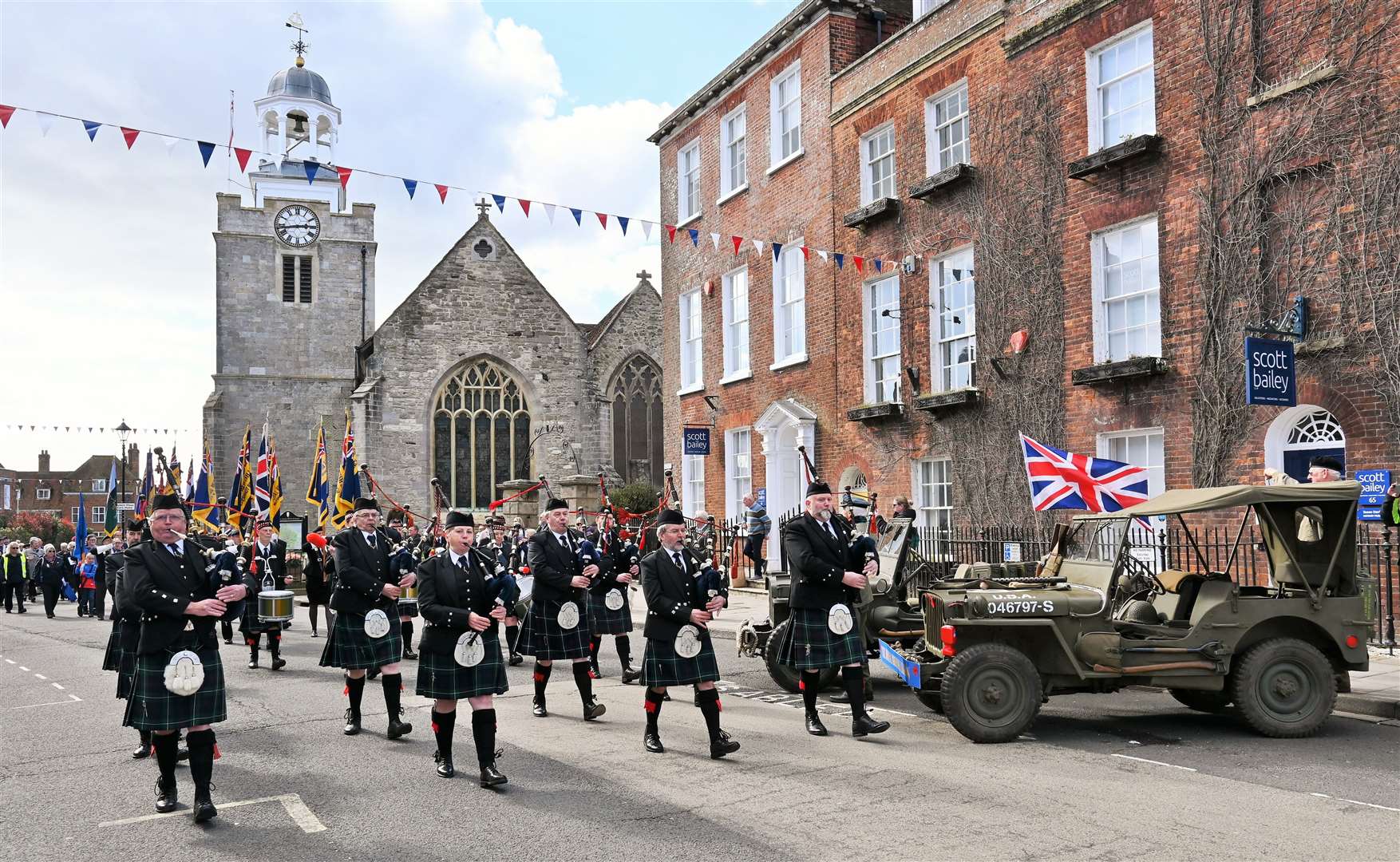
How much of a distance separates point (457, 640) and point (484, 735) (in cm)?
67

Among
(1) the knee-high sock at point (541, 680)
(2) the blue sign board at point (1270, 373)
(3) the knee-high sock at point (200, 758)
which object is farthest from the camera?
(2) the blue sign board at point (1270, 373)

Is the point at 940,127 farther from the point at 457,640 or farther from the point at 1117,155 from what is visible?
the point at 457,640

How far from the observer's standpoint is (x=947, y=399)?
16938mm

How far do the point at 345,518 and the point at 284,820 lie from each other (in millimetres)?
13447

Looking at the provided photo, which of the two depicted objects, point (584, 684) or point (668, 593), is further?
point (584, 684)

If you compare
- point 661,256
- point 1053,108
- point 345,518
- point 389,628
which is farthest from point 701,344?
point 389,628

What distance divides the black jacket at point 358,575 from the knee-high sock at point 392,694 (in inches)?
24.2

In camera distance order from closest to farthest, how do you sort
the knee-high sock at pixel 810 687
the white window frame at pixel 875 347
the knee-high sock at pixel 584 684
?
the knee-high sock at pixel 810 687 < the knee-high sock at pixel 584 684 < the white window frame at pixel 875 347

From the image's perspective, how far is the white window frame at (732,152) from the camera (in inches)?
901

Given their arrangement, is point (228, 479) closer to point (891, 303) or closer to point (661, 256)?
point (661, 256)

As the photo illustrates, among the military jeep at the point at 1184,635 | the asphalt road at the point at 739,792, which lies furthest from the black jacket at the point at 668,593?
the military jeep at the point at 1184,635

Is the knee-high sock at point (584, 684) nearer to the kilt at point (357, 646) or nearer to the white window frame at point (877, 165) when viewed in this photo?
the kilt at point (357, 646)

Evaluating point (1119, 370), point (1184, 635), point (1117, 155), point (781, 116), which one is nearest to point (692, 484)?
point (781, 116)

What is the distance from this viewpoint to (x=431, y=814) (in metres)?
6.16
